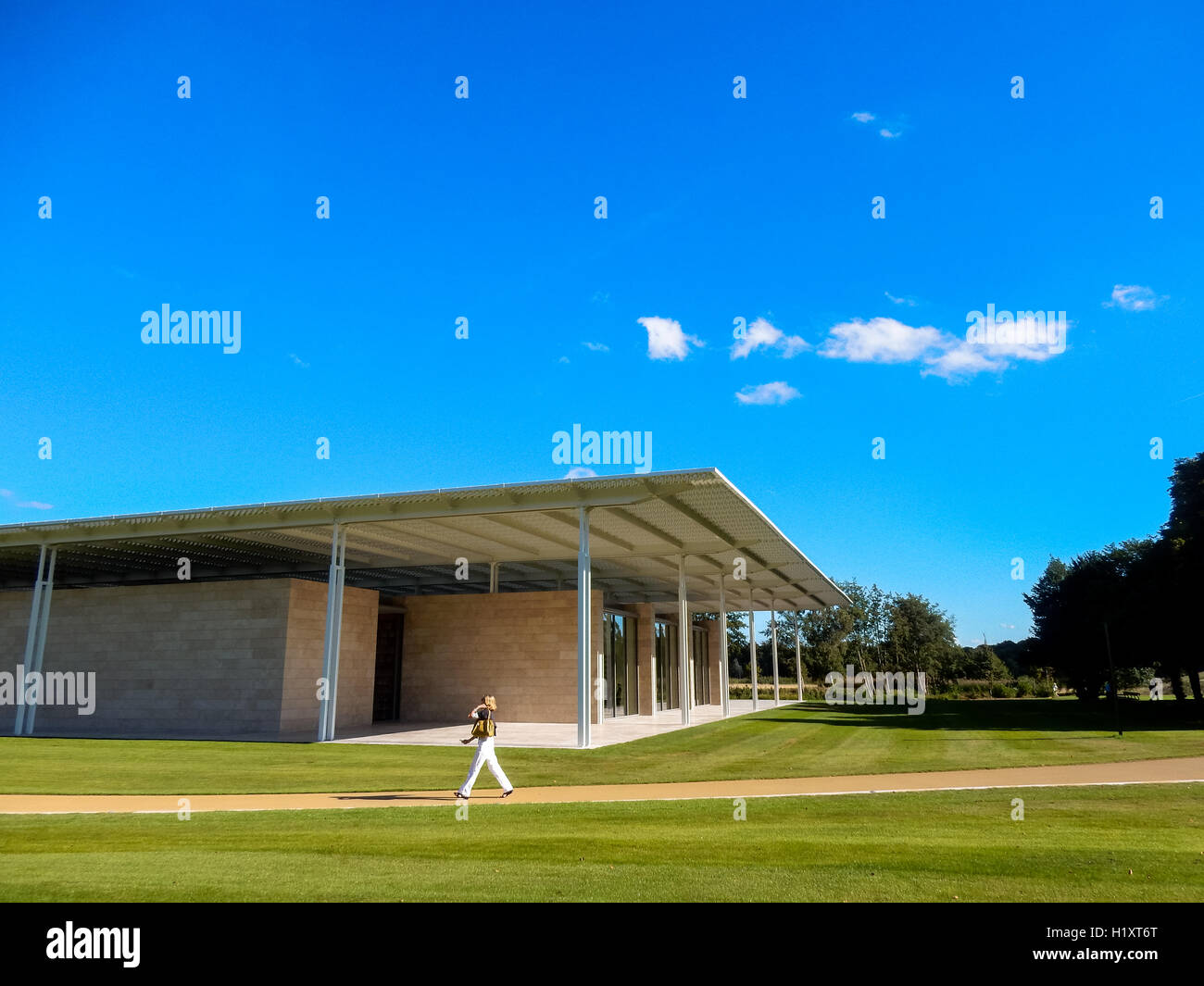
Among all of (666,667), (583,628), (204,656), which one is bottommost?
(666,667)

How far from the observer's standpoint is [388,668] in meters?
31.1

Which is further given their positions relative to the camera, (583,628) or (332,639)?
(332,639)

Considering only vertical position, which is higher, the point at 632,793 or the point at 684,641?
the point at 684,641

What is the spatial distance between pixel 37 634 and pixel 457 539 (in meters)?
14.1

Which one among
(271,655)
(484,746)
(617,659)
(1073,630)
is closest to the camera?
(484,746)

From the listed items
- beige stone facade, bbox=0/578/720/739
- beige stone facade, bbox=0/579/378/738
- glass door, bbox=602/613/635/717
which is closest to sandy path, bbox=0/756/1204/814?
beige stone facade, bbox=0/578/720/739

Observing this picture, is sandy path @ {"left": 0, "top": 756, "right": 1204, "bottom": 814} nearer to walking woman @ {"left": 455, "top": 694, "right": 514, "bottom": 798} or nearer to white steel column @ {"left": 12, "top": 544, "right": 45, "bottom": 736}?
walking woman @ {"left": 455, "top": 694, "right": 514, "bottom": 798}

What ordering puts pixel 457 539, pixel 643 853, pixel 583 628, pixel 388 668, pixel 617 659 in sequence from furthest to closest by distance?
1. pixel 617 659
2. pixel 388 668
3. pixel 457 539
4. pixel 583 628
5. pixel 643 853

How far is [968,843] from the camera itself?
26.6 ft

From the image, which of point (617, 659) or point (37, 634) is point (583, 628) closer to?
point (617, 659)

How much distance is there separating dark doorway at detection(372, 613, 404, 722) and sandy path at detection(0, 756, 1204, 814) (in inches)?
708

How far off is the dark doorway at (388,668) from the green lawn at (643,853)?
66.7 ft

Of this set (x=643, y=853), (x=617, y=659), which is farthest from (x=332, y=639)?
(x=643, y=853)

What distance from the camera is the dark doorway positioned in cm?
3077
